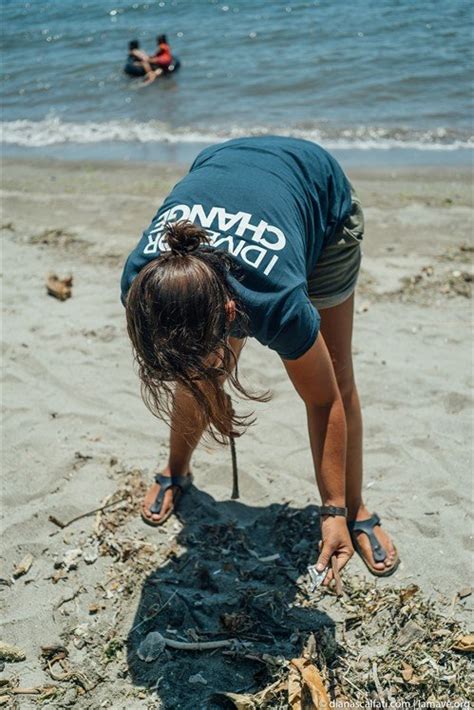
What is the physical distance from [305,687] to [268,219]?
4.38 ft

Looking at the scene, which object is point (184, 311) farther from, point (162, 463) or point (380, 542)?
point (162, 463)

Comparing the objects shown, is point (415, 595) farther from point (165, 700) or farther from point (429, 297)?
point (429, 297)

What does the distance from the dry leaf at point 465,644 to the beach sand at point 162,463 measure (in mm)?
126

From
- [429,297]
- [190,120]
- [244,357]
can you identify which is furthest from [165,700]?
[190,120]

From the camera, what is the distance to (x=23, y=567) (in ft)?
9.07

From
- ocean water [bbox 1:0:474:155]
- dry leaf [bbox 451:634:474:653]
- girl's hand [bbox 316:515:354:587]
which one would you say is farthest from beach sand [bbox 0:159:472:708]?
ocean water [bbox 1:0:474:155]

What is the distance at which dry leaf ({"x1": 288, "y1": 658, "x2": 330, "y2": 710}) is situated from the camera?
2145mm

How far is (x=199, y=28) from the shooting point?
14375 millimetres

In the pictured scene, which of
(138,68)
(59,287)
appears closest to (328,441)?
(59,287)

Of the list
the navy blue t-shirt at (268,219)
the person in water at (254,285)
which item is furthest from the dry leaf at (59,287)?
the navy blue t-shirt at (268,219)

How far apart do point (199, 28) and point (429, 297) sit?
11.5m

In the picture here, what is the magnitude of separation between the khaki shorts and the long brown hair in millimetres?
626

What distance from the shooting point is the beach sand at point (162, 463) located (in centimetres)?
256

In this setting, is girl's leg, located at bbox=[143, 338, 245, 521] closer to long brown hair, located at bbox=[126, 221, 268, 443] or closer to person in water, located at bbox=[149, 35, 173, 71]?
long brown hair, located at bbox=[126, 221, 268, 443]
